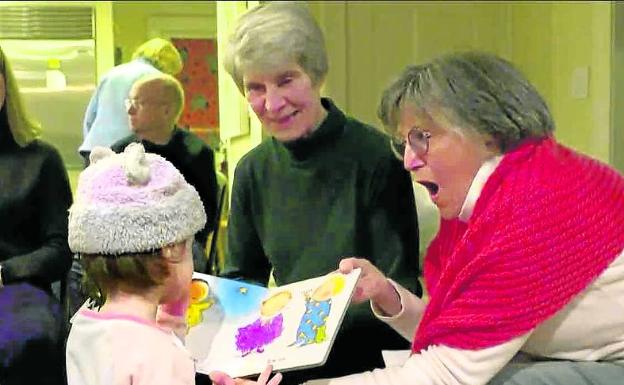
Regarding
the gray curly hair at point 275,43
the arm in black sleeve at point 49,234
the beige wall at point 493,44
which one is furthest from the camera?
the beige wall at point 493,44

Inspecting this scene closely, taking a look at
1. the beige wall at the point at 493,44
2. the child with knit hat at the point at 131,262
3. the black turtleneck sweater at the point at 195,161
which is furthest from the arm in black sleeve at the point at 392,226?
the beige wall at the point at 493,44

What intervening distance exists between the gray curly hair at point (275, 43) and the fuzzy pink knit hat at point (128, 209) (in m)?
0.42

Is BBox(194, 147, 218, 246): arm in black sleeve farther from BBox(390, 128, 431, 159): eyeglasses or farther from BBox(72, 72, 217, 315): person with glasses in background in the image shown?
BBox(390, 128, 431, 159): eyeglasses

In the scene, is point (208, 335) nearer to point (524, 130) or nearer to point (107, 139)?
point (524, 130)

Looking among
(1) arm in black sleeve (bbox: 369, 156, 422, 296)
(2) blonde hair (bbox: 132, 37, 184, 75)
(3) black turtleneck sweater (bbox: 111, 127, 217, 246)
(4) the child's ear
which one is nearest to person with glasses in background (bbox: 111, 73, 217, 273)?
(3) black turtleneck sweater (bbox: 111, 127, 217, 246)

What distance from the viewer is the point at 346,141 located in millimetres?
1659

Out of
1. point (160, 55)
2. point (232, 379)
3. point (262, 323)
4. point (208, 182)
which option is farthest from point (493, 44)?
point (232, 379)

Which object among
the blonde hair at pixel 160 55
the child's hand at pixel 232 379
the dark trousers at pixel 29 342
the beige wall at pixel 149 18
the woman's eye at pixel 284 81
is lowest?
the dark trousers at pixel 29 342

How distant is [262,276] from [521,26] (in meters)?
2.27

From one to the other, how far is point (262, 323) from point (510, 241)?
430 millimetres

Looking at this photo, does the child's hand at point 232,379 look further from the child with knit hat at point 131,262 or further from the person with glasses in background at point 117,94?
the person with glasses in background at point 117,94

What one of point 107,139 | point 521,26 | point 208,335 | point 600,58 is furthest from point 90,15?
point 208,335

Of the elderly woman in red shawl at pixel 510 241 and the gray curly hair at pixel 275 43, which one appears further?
the gray curly hair at pixel 275 43

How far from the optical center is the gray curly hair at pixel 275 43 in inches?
61.2
